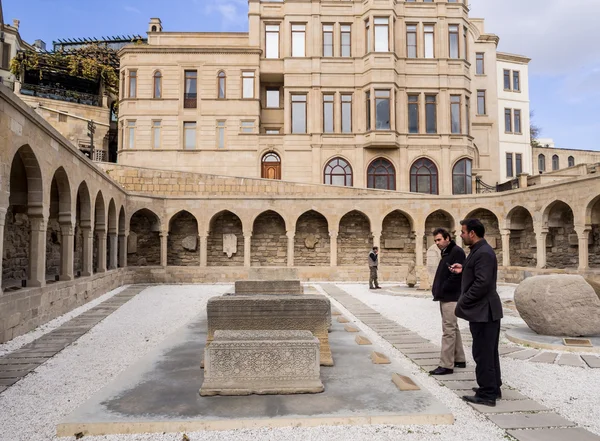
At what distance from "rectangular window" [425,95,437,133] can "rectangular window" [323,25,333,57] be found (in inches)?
256

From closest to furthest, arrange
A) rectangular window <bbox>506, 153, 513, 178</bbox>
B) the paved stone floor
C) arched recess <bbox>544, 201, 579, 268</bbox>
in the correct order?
the paved stone floor → arched recess <bbox>544, 201, 579, 268</bbox> → rectangular window <bbox>506, 153, 513, 178</bbox>

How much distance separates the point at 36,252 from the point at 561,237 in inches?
715

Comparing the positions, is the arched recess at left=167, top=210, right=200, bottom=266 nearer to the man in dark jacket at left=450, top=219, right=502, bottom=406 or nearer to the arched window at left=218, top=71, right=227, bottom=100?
the arched window at left=218, top=71, right=227, bottom=100

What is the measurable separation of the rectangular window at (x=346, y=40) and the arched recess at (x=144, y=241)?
15.6 m

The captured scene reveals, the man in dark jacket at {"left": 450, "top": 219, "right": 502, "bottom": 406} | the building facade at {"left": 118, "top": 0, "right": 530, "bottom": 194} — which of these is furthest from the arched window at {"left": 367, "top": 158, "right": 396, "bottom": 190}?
the man in dark jacket at {"left": 450, "top": 219, "right": 502, "bottom": 406}

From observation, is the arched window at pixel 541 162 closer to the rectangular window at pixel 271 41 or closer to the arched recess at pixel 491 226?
the arched recess at pixel 491 226

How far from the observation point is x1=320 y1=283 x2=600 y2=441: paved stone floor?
399 centimetres

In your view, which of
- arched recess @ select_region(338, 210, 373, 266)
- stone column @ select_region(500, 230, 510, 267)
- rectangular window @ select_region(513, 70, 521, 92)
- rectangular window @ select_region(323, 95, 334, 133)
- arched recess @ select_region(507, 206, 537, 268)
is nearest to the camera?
arched recess @ select_region(507, 206, 537, 268)

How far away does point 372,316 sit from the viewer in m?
10.7

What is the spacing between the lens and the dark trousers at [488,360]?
15.3ft

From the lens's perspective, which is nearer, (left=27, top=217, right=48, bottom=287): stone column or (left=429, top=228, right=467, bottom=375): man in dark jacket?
(left=429, top=228, right=467, bottom=375): man in dark jacket

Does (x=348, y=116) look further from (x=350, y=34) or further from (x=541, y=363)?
(x=541, y=363)

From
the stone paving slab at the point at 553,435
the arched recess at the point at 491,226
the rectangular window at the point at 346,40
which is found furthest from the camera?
the rectangular window at the point at 346,40

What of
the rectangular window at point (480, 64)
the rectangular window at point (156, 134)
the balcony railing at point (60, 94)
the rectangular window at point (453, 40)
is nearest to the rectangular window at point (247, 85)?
the rectangular window at point (156, 134)
